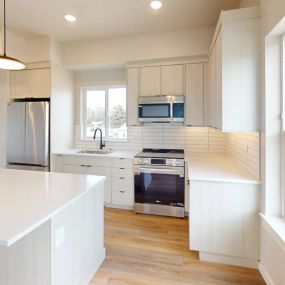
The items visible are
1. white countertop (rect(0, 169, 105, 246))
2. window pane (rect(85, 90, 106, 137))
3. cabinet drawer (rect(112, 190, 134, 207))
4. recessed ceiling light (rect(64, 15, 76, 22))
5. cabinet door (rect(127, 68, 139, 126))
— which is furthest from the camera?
window pane (rect(85, 90, 106, 137))

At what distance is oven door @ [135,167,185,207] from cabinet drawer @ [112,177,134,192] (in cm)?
15

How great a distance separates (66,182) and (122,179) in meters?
1.67

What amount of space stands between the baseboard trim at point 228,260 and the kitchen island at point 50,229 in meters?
1.06

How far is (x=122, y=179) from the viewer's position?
3588mm

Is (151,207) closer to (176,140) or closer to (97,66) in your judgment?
(176,140)

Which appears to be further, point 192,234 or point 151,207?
point 151,207

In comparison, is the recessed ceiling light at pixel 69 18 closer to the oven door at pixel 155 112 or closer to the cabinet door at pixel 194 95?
the oven door at pixel 155 112

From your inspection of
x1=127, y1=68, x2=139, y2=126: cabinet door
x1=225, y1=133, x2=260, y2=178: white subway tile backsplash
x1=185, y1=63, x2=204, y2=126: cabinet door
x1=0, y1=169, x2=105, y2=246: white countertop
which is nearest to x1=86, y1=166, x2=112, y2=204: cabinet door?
x1=127, y1=68, x2=139, y2=126: cabinet door

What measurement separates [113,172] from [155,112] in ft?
3.92

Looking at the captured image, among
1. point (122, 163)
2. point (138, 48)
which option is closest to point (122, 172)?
point (122, 163)

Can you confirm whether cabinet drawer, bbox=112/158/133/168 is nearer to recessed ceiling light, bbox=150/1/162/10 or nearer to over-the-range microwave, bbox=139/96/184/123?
over-the-range microwave, bbox=139/96/184/123

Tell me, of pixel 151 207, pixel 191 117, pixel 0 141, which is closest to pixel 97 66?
pixel 191 117

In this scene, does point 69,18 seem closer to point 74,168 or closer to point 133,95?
point 133,95

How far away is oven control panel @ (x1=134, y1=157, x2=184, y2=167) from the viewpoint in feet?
10.6
